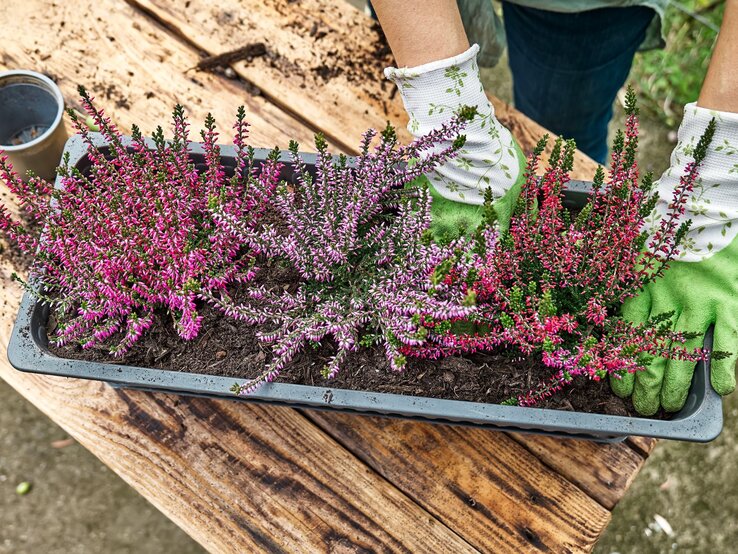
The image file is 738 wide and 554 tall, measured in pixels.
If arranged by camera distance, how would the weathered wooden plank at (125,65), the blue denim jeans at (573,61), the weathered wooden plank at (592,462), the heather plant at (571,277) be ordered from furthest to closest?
the blue denim jeans at (573,61)
the weathered wooden plank at (125,65)
the weathered wooden plank at (592,462)
the heather plant at (571,277)

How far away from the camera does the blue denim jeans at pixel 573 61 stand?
166 centimetres

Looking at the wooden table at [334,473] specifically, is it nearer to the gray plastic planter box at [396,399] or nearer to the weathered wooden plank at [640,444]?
the weathered wooden plank at [640,444]

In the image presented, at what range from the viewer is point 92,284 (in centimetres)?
111

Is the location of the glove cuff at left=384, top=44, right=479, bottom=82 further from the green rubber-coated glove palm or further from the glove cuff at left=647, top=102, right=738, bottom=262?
the green rubber-coated glove palm

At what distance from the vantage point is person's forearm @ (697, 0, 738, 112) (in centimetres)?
105

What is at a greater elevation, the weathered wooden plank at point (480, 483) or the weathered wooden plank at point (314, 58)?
the weathered wooden plank at point (314, 58)

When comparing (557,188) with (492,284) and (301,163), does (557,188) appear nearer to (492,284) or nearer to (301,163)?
(492,284)

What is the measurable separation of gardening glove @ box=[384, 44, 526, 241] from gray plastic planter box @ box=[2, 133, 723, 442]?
0.95 ft

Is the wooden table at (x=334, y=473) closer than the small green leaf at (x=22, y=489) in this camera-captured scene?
Result: Yes

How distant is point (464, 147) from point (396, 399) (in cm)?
45

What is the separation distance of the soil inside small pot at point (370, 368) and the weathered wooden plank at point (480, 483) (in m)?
0.17

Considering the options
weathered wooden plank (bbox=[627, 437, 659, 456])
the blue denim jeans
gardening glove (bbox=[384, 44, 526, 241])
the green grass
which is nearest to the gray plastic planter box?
weathered wooden plank (bbox=[627, 437, 659, 456])

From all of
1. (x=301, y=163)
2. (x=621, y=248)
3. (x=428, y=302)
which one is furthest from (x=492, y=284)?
(x=301, y=163)

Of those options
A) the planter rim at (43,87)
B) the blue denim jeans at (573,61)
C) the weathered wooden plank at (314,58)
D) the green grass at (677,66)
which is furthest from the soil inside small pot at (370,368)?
the green grass at (677,66)
